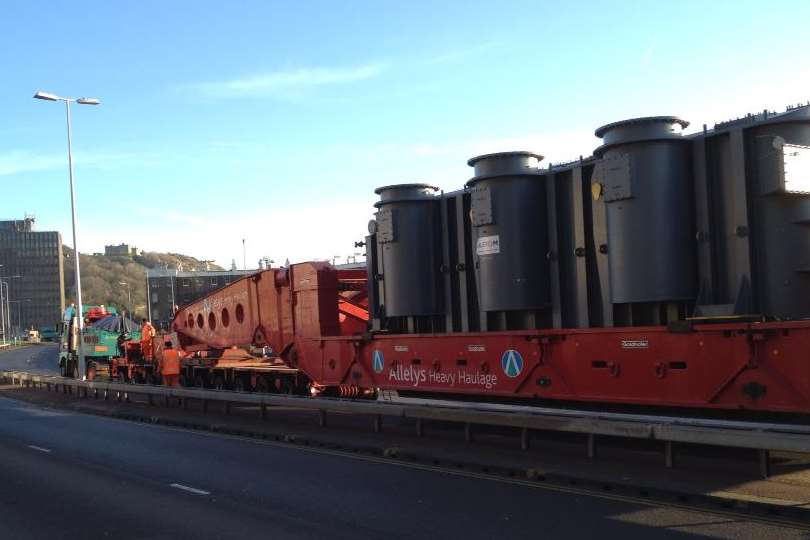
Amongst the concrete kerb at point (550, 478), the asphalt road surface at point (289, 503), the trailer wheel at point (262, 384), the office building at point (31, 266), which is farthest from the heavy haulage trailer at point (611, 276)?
the office building at point (31, 266)

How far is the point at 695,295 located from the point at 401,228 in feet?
17.0

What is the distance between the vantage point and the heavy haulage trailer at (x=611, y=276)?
830 centimetres

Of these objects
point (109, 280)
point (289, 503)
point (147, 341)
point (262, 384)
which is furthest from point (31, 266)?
point (289, 503)

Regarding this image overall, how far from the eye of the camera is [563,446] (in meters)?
9.89

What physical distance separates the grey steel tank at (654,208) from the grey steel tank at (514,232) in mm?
1681

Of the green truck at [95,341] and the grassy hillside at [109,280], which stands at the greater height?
the grassy hillside at [109,280]

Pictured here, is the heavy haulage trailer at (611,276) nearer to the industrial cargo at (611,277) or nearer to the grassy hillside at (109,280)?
the industrial cargo at (611,277)

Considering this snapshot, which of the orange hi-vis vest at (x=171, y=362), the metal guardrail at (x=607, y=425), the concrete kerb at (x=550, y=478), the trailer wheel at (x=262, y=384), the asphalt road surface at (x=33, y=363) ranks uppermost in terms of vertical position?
the orange hi-vis vest at (x=171, y=362)

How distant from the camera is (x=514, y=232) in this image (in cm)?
1080

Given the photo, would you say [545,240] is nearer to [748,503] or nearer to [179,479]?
[748,503]

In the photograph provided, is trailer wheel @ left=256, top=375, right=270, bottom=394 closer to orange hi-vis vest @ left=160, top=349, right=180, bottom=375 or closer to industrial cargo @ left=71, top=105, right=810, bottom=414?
orange hi-vis vest @ left=160, top=349, right=180, bottom=375

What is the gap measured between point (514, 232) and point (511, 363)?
1870mm

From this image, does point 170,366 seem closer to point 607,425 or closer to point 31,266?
point 607,425

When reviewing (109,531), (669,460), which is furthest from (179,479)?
(669,460)
